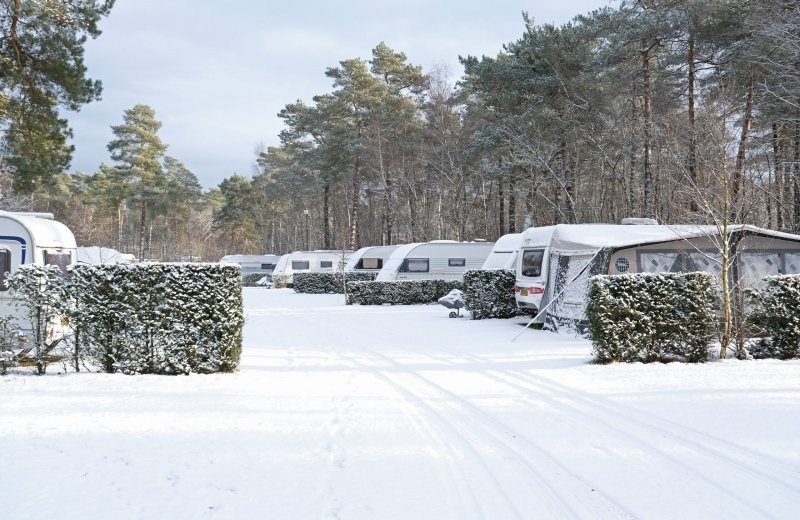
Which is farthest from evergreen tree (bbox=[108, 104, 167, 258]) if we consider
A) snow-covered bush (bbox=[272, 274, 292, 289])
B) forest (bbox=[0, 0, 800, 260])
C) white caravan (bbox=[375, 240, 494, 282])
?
white caravan (bbox=[375, 240, 494, 282])

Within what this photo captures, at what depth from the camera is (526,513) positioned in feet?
10.5

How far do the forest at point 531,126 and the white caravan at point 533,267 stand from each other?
2755 mm

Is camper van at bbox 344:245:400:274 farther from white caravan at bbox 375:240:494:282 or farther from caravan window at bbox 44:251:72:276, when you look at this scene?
caravan window at bbox 44:251:72:276

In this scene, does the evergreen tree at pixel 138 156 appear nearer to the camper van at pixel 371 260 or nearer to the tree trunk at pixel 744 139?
the camper van at pixel 371 260

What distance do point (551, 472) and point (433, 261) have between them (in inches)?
700

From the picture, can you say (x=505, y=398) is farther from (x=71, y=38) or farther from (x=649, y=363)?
(x=71, y=38)

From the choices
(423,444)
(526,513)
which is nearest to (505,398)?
(423,444)

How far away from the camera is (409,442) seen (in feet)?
14.7

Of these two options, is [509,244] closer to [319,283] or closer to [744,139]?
[744,139]

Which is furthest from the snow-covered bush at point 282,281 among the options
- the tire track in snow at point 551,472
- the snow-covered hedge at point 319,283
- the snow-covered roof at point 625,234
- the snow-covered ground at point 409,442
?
the tire track in snow at point 551,472

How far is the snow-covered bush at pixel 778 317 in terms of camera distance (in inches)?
324

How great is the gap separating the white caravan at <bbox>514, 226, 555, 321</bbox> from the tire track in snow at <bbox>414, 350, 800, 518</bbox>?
4984 millimetres

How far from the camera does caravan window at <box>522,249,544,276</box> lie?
1233cm

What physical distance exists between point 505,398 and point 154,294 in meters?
4.26
